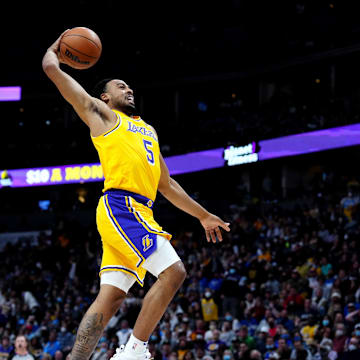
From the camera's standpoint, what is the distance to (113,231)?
15.7 feet

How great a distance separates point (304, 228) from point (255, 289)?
328 cm

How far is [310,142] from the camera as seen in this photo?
22156 millimetres

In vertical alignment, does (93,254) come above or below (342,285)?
above

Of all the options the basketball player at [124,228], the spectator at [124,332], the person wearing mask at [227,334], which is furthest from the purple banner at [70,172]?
the basketball player at [124,228]

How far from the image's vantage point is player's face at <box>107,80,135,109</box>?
17.1 feet

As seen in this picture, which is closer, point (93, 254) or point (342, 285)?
point (342, 285)

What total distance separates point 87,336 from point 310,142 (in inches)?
724

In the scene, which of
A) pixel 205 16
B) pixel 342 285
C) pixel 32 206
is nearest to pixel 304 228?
pixel 342 285

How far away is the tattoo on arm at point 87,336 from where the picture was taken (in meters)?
4.54

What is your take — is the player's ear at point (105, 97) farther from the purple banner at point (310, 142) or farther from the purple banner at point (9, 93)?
the purple banner at point (9, 93)

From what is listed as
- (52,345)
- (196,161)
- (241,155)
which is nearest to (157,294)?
(52,345)

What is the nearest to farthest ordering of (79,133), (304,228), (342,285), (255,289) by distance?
(342,285) < (255,289) < (304,228) < (79,133)

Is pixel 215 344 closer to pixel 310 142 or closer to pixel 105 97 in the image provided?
pixel 105 97

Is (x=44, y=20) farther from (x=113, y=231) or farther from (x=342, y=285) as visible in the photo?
(x=113, y=231)
